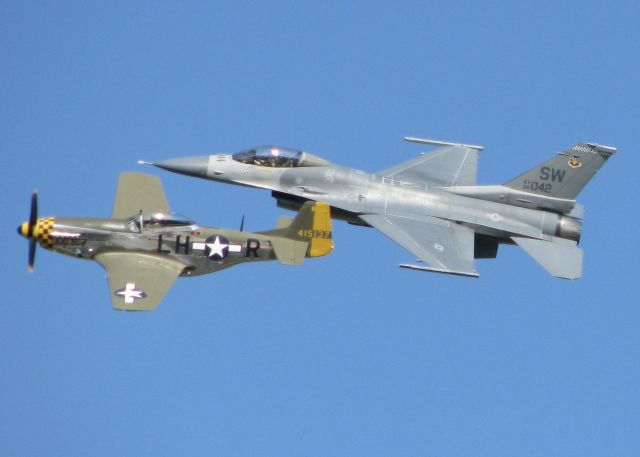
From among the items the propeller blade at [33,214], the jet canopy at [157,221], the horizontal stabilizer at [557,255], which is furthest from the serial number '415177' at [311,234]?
the propeller blade at [33,214]

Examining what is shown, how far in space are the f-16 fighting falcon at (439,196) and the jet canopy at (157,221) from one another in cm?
273

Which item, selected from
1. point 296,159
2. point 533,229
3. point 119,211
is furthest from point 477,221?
point 119,211

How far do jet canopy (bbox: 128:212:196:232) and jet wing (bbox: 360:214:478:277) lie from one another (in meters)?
4.84

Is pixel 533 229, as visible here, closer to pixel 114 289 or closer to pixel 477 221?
pixel 477 221

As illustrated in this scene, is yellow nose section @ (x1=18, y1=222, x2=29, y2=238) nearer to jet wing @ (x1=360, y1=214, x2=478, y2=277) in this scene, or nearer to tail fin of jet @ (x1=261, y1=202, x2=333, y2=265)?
tail fin of jet @ (x1=261, y1=202, x2=333, y2=265)

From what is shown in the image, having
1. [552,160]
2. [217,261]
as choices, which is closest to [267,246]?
[217,261]

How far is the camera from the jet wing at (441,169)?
159ft

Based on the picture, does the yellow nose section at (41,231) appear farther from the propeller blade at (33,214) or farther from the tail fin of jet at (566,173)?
the tail fin of jet at (566,173)

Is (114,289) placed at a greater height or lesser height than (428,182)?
lesser

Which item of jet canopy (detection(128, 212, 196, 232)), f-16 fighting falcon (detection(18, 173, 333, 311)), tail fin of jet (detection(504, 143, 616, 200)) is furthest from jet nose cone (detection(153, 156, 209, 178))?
tail fin of jet (detection(504, 143, 616, 200))

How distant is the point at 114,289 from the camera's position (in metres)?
43.7

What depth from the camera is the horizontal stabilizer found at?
46.1 m

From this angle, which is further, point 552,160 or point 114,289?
point 552,160

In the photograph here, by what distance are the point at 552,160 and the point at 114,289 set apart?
1206 centimetres
